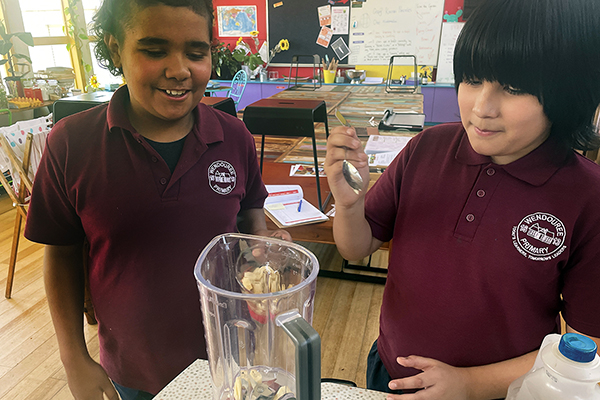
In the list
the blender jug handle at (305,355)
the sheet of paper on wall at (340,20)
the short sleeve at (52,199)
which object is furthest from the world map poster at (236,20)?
the blender jug handle at (305,355)

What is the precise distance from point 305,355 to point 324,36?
581 cm

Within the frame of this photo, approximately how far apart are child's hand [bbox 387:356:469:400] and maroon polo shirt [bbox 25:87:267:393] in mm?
460

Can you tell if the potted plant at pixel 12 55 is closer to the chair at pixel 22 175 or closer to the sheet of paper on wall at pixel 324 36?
the chair at pixel 22 175

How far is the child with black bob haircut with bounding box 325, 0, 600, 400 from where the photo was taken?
0.58 m

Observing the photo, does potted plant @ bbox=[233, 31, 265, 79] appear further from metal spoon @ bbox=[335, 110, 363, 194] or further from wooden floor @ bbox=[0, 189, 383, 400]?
metal spoon @ bbox=[335, 110, 363, 194]

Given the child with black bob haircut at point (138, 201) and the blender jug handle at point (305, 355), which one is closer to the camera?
the blender jug handle at point (305, 355)

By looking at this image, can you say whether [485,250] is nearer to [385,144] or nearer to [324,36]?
[385,144]

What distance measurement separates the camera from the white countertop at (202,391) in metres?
0.62

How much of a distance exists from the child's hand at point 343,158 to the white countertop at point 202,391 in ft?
1.11

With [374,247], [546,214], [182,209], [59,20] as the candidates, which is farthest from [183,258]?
[59,20]

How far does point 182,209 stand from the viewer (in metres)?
0.82

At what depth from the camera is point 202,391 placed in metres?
0.63

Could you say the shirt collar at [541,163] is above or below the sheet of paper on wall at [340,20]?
below

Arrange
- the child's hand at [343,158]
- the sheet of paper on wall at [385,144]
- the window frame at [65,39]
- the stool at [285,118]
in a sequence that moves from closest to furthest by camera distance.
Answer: the child's hand at [343,158] < the stool at [285,118] < the sheet of paper on wall at [385,144] < the window frame at [65,39]
